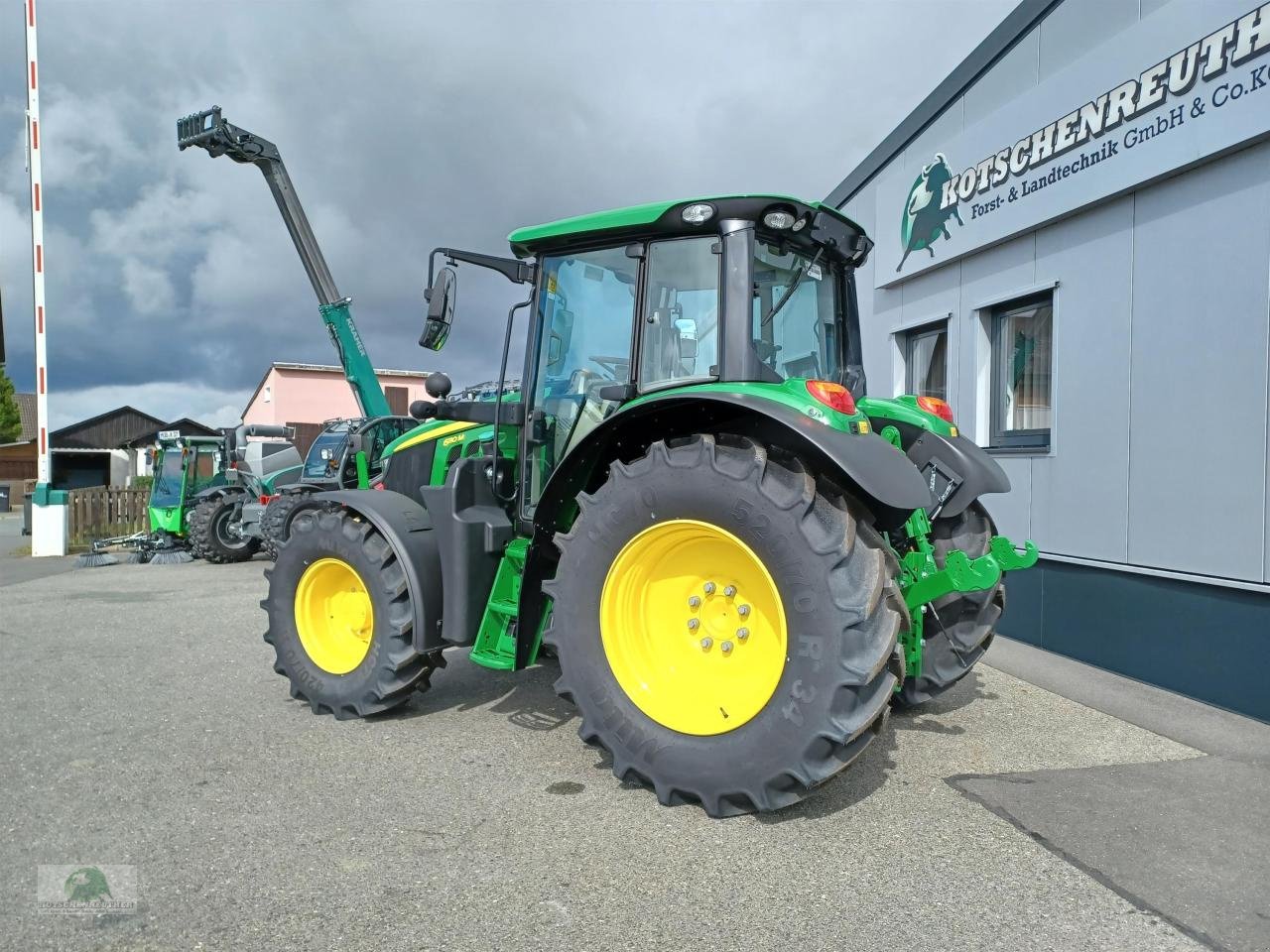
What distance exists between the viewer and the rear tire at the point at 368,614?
399 cm

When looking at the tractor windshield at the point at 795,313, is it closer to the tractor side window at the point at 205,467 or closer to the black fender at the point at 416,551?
the black fender at the point at 416,551

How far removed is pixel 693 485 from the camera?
3.05 metres

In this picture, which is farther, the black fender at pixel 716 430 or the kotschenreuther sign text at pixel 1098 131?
the kotschenreuther sign text at pixel 1098 131

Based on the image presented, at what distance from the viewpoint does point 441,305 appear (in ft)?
12.5

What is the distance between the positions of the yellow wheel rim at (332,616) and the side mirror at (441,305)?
133 cm

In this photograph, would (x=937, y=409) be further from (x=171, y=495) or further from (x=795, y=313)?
(x=171, y=495)

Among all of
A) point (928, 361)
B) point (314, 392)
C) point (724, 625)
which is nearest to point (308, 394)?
point (314, 392)

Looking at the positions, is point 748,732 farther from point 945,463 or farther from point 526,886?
point 945,463

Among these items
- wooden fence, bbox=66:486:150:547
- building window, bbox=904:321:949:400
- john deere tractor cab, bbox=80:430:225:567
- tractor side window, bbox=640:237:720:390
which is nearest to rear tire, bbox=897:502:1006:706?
tractor side window, bbox=640:237:720:390

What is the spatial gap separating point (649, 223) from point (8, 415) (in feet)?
154

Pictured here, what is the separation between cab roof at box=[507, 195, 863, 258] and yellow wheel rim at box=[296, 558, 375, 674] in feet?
6.31

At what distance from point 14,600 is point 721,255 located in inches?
342

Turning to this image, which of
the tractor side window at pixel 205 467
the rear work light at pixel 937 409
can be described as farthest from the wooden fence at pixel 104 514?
the rear work light at pixel 937 409

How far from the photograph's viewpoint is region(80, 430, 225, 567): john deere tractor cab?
44.1ft
